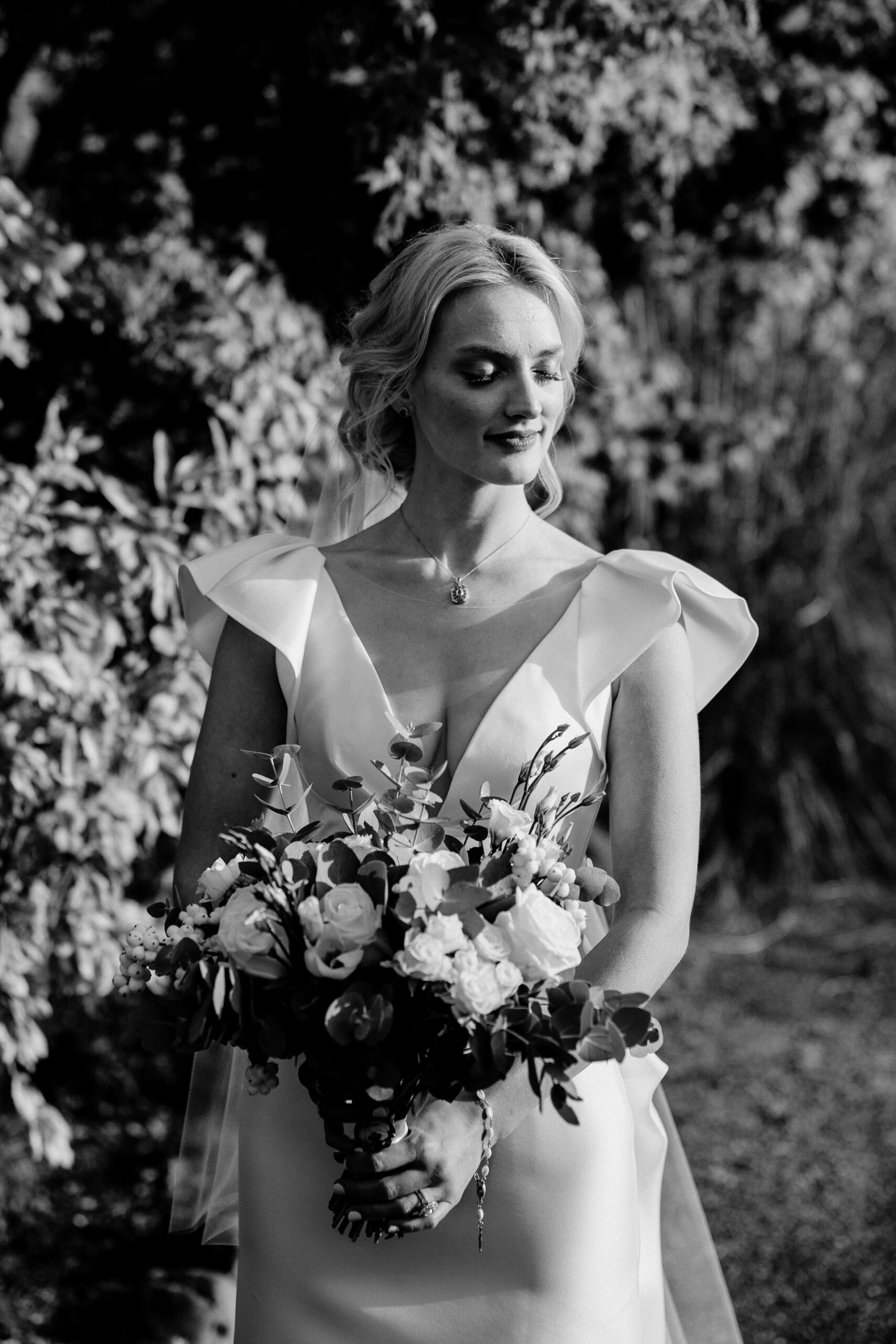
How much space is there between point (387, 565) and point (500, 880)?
2.97ft

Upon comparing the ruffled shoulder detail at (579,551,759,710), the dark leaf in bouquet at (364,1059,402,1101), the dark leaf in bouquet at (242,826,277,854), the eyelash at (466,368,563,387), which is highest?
the eyelash at (466,368,563,387)

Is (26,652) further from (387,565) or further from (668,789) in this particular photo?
(668,789)

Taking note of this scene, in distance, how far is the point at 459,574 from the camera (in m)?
2.56

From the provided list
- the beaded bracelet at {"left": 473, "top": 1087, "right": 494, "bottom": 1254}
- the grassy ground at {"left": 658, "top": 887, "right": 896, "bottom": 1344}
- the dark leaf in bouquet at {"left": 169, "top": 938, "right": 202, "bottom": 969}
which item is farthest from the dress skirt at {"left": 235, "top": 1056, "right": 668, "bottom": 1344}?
the grassy ground at {"left": 658, "top": 887, "right": 896, "bottom": 1344}

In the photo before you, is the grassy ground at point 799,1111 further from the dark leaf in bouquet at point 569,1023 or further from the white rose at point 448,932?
the white rose at point 448,932

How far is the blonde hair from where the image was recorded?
2.43 metres

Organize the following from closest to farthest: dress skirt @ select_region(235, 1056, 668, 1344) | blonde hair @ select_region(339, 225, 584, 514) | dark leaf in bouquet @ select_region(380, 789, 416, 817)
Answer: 1. dark leaf in bouquet @ select_region(380, 789, 416, 817)
2. dress skirt @ select_region(235, 1056, 668, 1344)
3. blonde hair @ select_region(339, 225, 584, 514)

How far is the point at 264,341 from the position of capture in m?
4.08

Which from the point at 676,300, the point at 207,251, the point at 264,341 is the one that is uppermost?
the point at 676,300

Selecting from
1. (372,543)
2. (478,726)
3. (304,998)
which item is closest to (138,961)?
(304,998)

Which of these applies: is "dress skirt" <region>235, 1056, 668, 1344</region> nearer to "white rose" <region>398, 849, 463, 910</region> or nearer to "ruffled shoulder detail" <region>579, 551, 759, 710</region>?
"white rose" <region>398, 849, 463, 910</region>

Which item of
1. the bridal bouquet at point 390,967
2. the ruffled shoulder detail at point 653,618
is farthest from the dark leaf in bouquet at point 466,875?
the ruffled shoulder detail at point 653,618

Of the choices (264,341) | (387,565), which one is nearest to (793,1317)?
(387,565)

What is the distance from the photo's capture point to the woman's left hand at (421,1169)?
1.95 m
